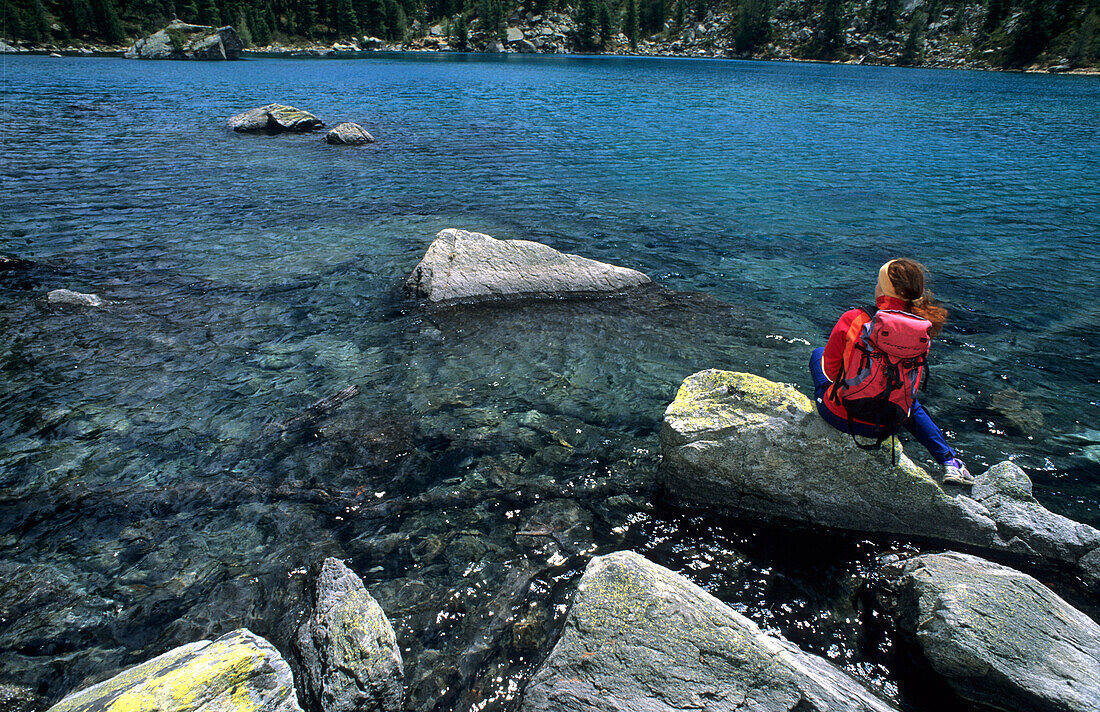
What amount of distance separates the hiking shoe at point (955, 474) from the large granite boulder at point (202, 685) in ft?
24.5

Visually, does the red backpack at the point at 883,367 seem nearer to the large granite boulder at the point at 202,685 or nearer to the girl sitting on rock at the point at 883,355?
the girl sitting on rock at the point at 883,355

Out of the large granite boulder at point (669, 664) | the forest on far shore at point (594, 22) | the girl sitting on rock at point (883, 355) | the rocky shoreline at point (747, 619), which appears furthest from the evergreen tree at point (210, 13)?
the large granite boulder at point (669, 664)

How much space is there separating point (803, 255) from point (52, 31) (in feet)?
568

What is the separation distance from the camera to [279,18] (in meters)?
170

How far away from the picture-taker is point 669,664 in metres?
4.31

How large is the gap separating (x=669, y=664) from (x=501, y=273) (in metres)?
9.62

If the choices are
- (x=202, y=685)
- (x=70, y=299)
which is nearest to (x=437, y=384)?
(x=202, y=685)

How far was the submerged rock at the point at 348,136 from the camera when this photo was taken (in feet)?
96.5

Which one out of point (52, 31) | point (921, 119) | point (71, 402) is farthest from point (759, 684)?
point (52, 31)

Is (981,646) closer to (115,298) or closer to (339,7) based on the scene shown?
(115,298)

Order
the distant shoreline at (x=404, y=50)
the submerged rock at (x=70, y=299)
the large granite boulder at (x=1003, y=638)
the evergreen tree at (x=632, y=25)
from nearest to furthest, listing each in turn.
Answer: the large granite boulder at (x=1003, y=638), the submerged rock at (x=70, y=299), the distant shoreline at (x=404, y=50), the evergreen tree at (x=632, y=25)

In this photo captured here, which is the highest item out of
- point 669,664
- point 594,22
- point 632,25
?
point 594,22

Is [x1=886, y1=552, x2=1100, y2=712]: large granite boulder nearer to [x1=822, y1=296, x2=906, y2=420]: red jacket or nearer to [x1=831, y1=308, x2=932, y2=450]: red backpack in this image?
[x1=831, y1=308, x2=932, y2=450]: red backpack

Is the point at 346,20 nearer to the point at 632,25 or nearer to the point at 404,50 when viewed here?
the point at 404,50
